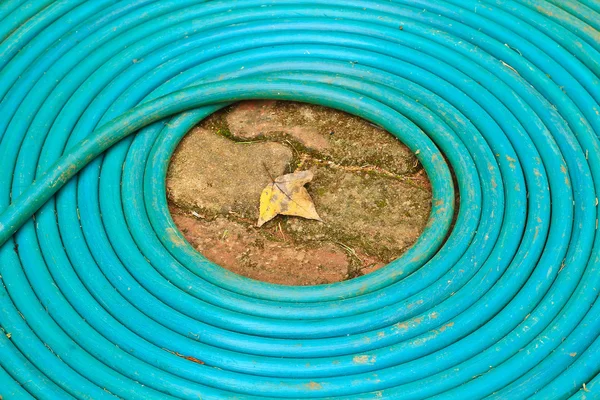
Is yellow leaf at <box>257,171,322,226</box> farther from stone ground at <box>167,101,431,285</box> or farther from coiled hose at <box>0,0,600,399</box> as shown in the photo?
coiled hose at <box>0,0,600,399</box>

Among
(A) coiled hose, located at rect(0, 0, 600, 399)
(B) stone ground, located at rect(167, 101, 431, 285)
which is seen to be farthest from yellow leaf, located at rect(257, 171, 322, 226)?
(A) coiled hose, located at rect(0, 0, 600, 399)

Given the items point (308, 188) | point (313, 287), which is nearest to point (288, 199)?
point (308, 188)

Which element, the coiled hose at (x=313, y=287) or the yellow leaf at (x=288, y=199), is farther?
the yellow leaf at (x=288, y=199)

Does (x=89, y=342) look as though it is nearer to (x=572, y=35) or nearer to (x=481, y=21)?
(x=481, y=21)

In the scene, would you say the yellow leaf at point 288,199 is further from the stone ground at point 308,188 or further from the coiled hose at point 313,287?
the coiled hose at point 313,287

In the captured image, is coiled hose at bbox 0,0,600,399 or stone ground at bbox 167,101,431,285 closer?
coiled hose at bbox 0,0,600,399

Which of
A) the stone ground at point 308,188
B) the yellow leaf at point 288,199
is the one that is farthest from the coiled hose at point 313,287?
the yellow leaf at point 288,199

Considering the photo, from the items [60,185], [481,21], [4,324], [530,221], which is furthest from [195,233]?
[481,21]
